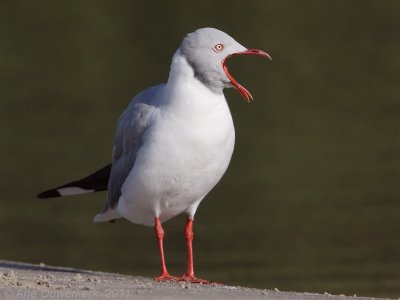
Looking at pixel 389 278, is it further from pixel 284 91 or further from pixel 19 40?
pixel 19 40

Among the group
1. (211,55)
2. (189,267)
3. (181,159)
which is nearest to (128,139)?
(181,159)

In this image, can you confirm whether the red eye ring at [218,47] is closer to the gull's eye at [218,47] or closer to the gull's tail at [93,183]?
the gull's eye at [218,47]

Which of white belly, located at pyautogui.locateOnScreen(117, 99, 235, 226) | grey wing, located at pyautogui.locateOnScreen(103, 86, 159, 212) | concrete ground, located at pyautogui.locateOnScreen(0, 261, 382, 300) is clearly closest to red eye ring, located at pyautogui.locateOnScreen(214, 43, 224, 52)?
white belly, located at pyautogui.locateOnScreen(117, 99, 235, 226)

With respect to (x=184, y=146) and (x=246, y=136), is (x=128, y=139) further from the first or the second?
(x=246, y=136)

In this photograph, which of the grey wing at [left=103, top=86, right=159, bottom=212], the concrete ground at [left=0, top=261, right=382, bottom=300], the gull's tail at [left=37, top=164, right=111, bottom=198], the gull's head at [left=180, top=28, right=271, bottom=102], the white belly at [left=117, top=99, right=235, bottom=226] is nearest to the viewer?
the concrete ground at [left=0, top=261, right=382, bottom=300]

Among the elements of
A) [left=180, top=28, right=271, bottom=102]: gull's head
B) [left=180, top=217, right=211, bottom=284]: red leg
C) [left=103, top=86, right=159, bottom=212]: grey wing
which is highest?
[left=180, top=28, right=271, bottom=102]: gull's head

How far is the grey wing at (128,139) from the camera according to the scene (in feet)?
30.3

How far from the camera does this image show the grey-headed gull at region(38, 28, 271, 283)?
9039mm

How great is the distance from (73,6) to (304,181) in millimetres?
17126

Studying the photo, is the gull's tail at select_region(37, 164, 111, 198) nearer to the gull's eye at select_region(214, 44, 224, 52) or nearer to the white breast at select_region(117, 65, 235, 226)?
the white breast at select_region(117, 65, 235, 226)

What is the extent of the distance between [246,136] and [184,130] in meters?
9.70

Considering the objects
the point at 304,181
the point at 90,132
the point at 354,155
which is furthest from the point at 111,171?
the point at 90,132

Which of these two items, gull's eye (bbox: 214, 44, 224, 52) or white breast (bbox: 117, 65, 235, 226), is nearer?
white breast (bbox: 117, 65, 235, 226)

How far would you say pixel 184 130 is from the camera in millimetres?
9000
